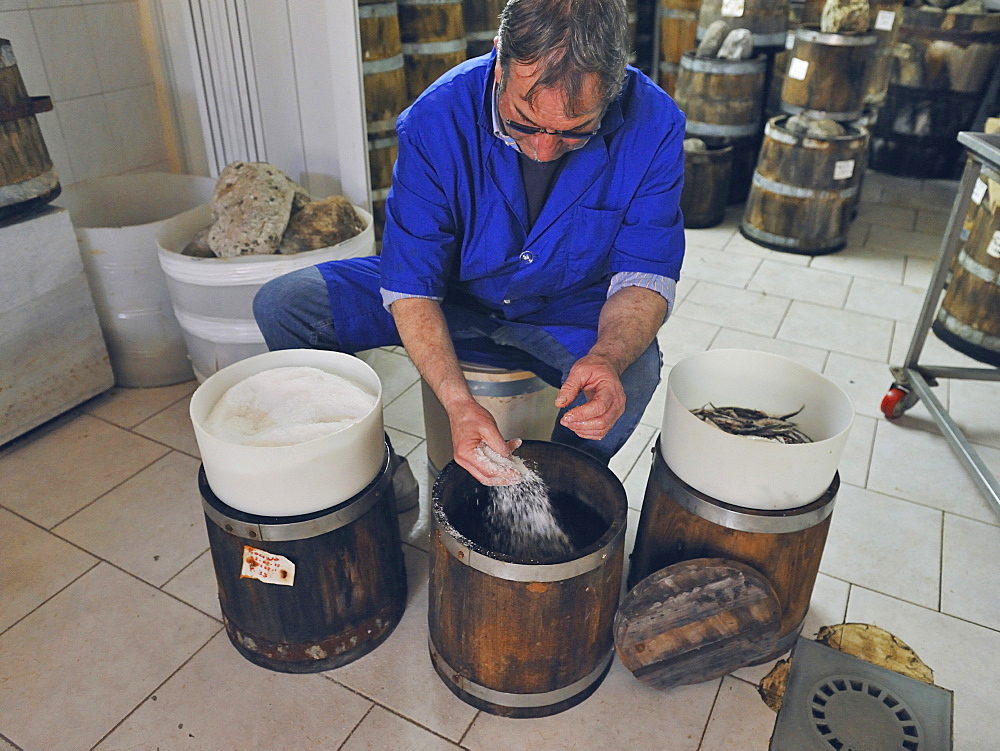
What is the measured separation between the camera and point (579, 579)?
1.27 metres

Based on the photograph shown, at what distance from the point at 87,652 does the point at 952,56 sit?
4.69 m

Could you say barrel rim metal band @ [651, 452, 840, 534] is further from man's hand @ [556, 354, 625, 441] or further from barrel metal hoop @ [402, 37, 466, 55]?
barrel metal hoop @ [402, 37, 466, 55]

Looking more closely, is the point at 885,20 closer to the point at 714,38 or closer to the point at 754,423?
the point at 714,38

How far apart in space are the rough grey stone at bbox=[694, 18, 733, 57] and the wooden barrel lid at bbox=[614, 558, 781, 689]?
10.0ft

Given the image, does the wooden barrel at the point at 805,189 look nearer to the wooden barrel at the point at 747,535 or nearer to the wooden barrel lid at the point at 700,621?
the wooden barrel at the point at 747,535

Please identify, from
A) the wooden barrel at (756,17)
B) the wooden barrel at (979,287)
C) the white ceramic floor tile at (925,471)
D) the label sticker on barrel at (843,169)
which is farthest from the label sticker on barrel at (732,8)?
the white ceramic floor tile at (925,471)

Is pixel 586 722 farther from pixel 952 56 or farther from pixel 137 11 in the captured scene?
pixel 952 56

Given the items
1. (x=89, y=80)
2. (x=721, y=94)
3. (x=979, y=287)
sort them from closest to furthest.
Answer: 1. (x=89, y=80)
2. (x=979, y=287)
3. (x=721, y=94)

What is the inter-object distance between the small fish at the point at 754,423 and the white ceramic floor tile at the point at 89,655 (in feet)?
3.76

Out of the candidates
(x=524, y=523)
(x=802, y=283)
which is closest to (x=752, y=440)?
(x=524, y=523)

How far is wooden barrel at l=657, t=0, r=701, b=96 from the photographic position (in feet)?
13.6

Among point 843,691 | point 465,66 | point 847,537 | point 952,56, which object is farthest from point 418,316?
point 952,56

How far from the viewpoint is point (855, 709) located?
1.46m

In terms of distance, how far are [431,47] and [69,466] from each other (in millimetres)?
1931
